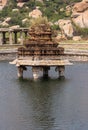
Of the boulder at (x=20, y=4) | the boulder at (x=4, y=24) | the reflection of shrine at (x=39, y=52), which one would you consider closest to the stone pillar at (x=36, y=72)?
the reflection of shrine at (x=39, y=52)

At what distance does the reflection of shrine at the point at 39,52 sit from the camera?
76.2 metres

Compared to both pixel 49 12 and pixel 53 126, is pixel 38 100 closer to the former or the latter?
pixel 53 126

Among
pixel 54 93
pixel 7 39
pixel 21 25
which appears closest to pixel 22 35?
pixel 7 39

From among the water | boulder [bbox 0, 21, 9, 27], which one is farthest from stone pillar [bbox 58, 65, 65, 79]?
boulder [bbox 0, 21, 9, 27]

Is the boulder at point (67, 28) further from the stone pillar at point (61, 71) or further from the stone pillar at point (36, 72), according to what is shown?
the stone pillar at point (36, 72)

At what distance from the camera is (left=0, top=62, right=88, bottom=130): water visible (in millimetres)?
52312

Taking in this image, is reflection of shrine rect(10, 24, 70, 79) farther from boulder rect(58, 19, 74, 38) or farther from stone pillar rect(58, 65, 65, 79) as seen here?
boulder rect(58, 19, 74, 38)

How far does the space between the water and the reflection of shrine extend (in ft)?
5.66

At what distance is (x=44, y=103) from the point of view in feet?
200

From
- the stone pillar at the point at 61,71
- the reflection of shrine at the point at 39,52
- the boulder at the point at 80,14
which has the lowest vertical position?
the boulder at the point at 80,14

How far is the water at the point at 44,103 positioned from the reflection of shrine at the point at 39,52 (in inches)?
67.9

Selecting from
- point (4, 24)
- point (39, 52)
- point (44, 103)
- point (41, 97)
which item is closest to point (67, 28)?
point (4, 24)

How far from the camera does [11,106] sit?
59.3 metres

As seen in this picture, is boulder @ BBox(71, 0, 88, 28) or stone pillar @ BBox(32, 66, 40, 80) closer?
stone pillar @ BBox(32, 66, 40, 80)
